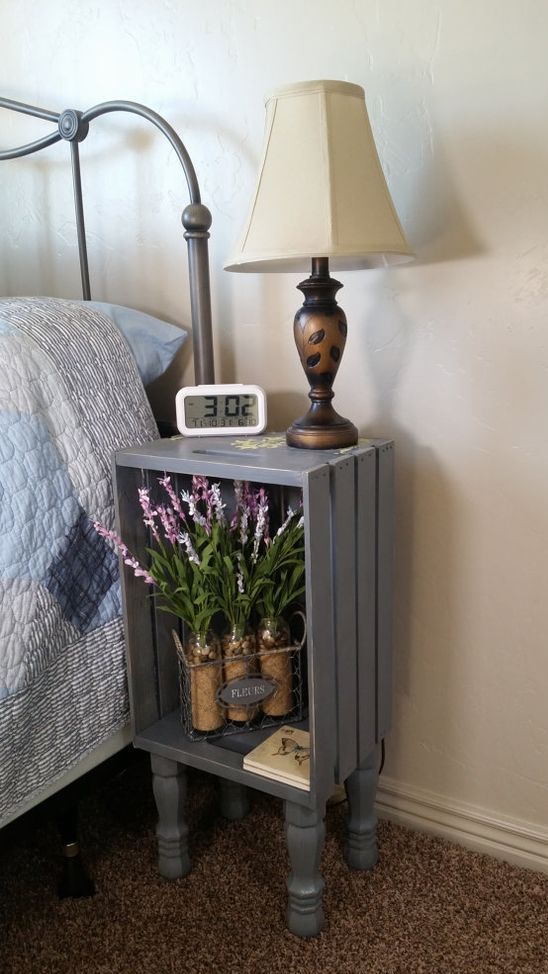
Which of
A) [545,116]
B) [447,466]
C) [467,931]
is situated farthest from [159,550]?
[545,116]

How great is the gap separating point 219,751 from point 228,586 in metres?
0.26

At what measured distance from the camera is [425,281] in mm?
1164

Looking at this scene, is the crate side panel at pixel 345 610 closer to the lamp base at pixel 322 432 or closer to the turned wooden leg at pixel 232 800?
the lamp base at pixel 322 432

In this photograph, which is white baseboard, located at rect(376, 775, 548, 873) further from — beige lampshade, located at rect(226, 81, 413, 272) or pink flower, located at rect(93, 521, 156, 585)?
beige lampshade, located at rect(226, 81, 413, 272)

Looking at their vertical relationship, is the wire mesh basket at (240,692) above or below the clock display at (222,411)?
below

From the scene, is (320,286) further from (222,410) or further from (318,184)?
(222,410)

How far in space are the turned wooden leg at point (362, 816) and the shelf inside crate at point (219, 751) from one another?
0.48ft

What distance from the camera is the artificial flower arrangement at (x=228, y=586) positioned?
3.57 feet

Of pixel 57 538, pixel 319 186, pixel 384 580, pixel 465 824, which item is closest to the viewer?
pixel 319 186

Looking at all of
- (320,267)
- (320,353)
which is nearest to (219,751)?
(320,353)

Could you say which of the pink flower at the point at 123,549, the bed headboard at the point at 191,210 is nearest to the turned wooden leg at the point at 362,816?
the pink flower at the point at 123,549

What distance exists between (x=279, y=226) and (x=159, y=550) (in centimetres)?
53

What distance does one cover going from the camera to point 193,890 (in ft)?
3.94

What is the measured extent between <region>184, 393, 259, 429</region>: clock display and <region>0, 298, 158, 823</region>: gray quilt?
99mm
